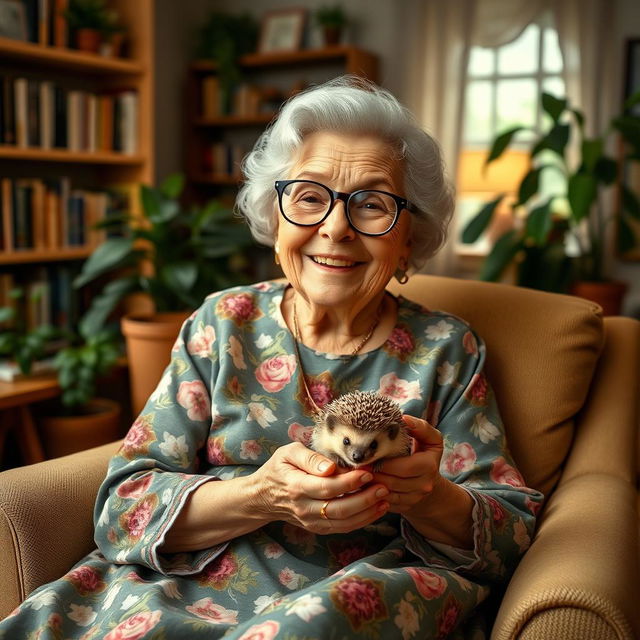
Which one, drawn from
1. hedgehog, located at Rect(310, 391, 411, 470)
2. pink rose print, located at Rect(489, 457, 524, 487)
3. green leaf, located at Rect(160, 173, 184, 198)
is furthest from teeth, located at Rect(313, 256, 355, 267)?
green leaf, located at Rect(160, 173, 184, 198)

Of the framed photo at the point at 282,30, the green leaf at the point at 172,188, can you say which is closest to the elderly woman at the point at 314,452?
the green leaf at the point at 172,188

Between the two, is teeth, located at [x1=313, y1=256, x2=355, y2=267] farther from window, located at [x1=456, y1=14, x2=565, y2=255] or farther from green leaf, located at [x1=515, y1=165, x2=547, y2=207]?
window, located at [x1=456, y1=14, x2=565, y2=255]

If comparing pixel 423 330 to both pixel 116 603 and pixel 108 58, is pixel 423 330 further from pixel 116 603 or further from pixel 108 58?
pixel 108 58

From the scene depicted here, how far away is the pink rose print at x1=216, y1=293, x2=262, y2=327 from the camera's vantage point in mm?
1516

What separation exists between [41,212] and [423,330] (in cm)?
264

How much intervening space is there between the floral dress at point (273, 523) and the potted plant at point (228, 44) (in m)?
3.52

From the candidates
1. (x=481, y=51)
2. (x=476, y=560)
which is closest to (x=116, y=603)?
(x=476, y=560)

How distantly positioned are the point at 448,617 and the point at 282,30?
423 centimetres

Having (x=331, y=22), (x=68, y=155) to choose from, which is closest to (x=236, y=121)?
(x=331, y=22)

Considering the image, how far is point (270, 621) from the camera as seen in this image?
1021mm

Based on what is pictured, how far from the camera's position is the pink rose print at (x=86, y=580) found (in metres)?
1.28

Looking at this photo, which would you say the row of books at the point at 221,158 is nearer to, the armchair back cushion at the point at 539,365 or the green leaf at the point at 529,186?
the green leaf at the point at 529,186

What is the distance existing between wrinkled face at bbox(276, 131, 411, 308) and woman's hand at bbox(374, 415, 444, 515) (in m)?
0.35

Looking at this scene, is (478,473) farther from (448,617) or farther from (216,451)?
(216,451)
